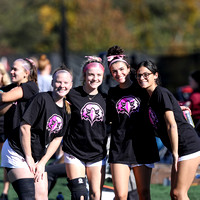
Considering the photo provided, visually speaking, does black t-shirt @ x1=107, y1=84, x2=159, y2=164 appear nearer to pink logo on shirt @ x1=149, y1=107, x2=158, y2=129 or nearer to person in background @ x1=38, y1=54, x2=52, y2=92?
pink logo on shirt @ x1=149, y1=107, x2=158, y2=129

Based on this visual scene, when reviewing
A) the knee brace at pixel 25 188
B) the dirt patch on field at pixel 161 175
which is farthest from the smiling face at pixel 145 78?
the dirt patch on field at pixel 161 175

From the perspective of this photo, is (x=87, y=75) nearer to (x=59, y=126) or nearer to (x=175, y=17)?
(x=59, y=126)

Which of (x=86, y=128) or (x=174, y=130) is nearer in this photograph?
(x=174, y=130)

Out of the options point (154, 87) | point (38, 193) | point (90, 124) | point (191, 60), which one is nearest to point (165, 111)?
point (154, 87)

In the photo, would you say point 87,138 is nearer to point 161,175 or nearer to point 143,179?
point 143,179

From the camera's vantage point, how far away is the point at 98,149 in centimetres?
473

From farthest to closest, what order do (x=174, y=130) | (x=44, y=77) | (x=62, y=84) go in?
(x=44, y=77)
(x=62, y=84)
(x=174, y=130)

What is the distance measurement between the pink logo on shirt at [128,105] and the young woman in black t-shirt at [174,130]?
A: 160 mm

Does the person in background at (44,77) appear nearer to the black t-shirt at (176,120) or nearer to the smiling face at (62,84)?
the smiling face at (62,84)

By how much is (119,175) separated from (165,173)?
2.87 meters

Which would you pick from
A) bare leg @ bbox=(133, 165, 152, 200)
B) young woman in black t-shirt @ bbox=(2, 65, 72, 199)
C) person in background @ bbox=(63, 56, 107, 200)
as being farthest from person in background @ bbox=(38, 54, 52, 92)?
bare leg @ bbox=(133, 165, 152, 200)

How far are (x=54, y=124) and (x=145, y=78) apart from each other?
1034 millimetres

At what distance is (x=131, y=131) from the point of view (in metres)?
4.67

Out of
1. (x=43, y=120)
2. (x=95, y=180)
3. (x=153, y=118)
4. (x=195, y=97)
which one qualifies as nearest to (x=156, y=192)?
(x=195, y=97)
